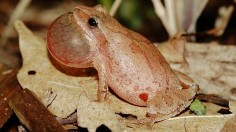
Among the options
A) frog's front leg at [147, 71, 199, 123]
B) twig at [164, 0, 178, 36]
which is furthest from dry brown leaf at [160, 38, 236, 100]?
frog's front leg at [147, 71, 199, 123]

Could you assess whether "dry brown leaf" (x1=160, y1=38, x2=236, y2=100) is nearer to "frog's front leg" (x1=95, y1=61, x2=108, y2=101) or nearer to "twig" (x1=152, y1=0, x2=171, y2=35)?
"twig" (x1=152, y1=0, x2=171, y2=35)

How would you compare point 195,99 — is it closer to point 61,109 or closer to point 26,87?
point 61,109

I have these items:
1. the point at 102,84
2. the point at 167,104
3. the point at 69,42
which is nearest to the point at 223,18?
the point at 167,104

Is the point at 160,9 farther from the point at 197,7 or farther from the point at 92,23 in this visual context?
the point at 92,23

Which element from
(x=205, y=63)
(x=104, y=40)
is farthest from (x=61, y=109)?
(x=205, y=63)

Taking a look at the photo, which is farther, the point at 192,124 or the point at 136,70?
the point at 136,70

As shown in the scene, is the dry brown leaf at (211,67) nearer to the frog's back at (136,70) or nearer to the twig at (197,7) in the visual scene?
the twig at (197,7)

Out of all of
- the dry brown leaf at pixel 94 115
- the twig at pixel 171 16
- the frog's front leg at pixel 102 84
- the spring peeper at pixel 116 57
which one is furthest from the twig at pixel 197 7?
the dry brown leaf at pixel 94 115
